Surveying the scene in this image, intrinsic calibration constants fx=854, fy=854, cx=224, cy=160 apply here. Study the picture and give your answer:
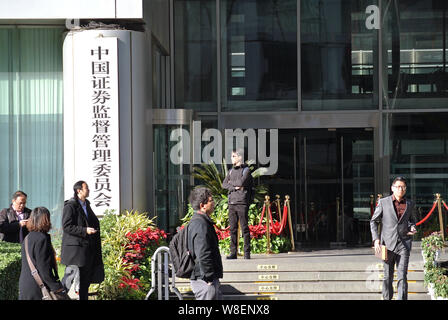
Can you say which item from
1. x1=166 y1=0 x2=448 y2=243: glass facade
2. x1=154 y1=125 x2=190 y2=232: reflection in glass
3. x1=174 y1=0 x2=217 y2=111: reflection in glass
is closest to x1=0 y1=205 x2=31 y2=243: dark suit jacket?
x1=154 y1=125 x2=190 y2=232: reflection in glass

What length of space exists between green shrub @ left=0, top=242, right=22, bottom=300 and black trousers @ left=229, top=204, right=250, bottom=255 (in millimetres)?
3958

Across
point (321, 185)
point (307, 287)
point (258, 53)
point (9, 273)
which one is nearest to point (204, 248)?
point (9, 273)

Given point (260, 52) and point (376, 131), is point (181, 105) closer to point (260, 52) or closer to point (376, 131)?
point (260, 52)

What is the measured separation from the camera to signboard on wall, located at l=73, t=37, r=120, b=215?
52.3 feet

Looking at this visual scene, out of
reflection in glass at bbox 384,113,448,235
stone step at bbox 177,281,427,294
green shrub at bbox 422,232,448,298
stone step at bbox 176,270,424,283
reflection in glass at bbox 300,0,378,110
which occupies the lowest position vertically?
stone step at bbox 177,281,427,294

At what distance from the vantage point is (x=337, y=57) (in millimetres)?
21594

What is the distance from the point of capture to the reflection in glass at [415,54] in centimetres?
2145

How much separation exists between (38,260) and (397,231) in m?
4.97

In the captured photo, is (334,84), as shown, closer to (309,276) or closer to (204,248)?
(309,276)

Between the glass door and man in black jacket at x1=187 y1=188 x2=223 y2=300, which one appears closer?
man in black jacket at x1=187 y1=188 x2=223 y2=300

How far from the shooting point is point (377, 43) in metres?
21.7

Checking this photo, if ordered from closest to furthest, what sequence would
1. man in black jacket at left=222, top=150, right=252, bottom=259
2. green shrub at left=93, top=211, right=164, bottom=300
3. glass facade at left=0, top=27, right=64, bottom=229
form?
1. green shrub at left=93, top=211, right=164, bottom=300
2. man in black jacket at left=222, top=150, right=252, bottom=259
3. glass facade at left=0, top=27, right=64, bottom=229

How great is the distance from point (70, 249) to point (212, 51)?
1094 centimetres

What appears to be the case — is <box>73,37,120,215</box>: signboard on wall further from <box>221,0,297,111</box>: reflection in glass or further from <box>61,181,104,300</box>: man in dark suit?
<box>221,0,297,111</box>: reflection in glass
